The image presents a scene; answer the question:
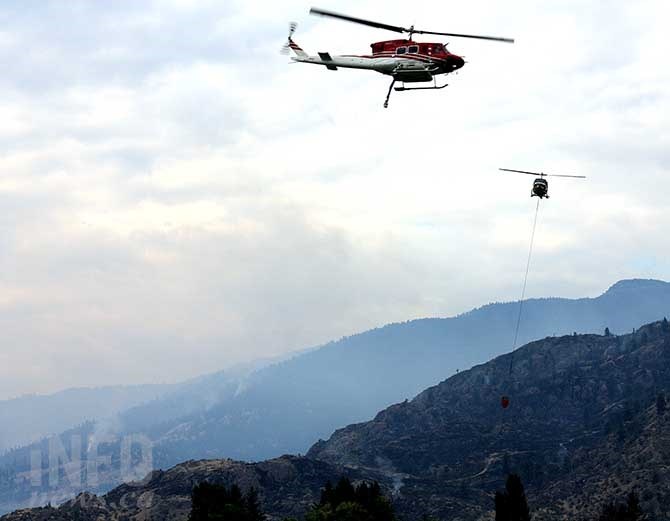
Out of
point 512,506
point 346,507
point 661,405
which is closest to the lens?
point 346,507

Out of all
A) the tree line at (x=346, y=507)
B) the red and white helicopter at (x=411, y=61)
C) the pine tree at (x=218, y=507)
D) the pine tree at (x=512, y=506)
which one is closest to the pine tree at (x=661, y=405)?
the tree line at (x=346, y=507)

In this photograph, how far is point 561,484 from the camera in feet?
556

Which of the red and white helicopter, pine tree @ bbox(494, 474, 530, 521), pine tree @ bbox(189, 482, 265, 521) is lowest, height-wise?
pine tree @ bbox(494, 474, 530, 521)

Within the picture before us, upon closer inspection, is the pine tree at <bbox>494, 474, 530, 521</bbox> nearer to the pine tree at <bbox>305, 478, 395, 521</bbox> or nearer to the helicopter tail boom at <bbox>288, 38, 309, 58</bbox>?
the pine tree at <bbox>305, 478, 395, 521</bbox>

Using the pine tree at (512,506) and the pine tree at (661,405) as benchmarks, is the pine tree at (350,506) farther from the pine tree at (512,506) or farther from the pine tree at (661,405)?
the pine tree at (661,405)

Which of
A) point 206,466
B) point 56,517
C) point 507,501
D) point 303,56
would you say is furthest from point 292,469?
point 303,56

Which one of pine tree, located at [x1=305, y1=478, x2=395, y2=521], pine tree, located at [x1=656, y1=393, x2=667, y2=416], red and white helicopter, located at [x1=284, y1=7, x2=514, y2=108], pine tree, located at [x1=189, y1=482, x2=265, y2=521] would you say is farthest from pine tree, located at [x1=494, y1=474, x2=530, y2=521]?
pine tree, located at [x1=656, y1=393, x2=667, y2=416]

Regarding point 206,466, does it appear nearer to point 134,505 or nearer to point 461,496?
point 134,505

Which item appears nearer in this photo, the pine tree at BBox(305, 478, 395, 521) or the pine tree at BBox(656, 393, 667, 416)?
the pine tree at BBox(305, 478, 395, 521)

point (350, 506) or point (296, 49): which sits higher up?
point (296, 49)

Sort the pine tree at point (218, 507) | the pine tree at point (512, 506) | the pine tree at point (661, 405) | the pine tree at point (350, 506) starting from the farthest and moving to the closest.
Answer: the pine tree at point (661, 405) < the pine tree at point (512, 506) < the pine tree at point (218, 507) < the pine tree at point (350, 506)

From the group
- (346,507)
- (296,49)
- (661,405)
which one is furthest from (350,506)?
(661,405)

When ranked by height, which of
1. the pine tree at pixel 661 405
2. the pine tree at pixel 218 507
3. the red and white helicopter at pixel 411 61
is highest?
the red and white helicopter at pixel 411 61

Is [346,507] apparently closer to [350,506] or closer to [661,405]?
[350,506]
